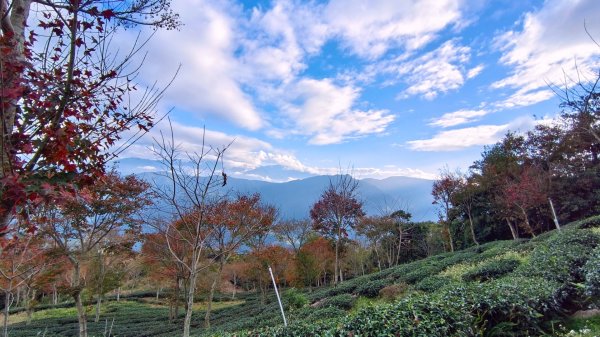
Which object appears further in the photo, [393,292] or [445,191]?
[445,191]

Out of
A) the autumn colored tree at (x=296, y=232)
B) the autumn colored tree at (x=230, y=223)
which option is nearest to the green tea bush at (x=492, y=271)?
the autumn colored tree at (x=230, y=223)

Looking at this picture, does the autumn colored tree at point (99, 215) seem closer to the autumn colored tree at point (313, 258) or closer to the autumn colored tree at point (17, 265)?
the autumn colored tree at point (17, 265)

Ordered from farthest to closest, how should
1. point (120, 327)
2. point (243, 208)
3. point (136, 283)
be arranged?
point (136, 283) < point (120, 327) < point (243, 208)

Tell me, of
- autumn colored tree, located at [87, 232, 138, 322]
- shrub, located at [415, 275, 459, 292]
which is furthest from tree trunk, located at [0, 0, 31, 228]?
autumn colored tree, located at [87, 232, 138, 322]

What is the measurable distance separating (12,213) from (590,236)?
11774 millimetres

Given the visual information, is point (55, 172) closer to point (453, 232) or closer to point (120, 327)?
point (120, 327)

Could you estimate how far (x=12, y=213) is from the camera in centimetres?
216

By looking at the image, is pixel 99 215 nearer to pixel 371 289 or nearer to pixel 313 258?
pixel 371 289

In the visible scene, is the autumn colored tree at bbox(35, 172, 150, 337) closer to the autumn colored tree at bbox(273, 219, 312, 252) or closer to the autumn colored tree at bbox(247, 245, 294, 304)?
the autumn colored tree at bbox(247, 245, 294, 304)

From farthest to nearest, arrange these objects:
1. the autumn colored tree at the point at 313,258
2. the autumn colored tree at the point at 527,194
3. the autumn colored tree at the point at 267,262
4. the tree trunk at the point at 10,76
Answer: the autumn colored tree at the point at 313,258 < the autumn colored tree at the point at 267,262 < the autumn colored tree at the point at 527,194 < the tree trunk at the point at 10,76

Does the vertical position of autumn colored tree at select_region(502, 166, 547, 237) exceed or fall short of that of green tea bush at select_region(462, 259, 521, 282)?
it exceeds it

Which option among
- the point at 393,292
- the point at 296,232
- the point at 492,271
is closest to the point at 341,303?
the point at 393,292

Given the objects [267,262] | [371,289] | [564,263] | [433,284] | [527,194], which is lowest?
[371,289]

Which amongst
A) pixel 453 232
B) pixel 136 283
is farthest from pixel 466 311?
pixel 136 283
